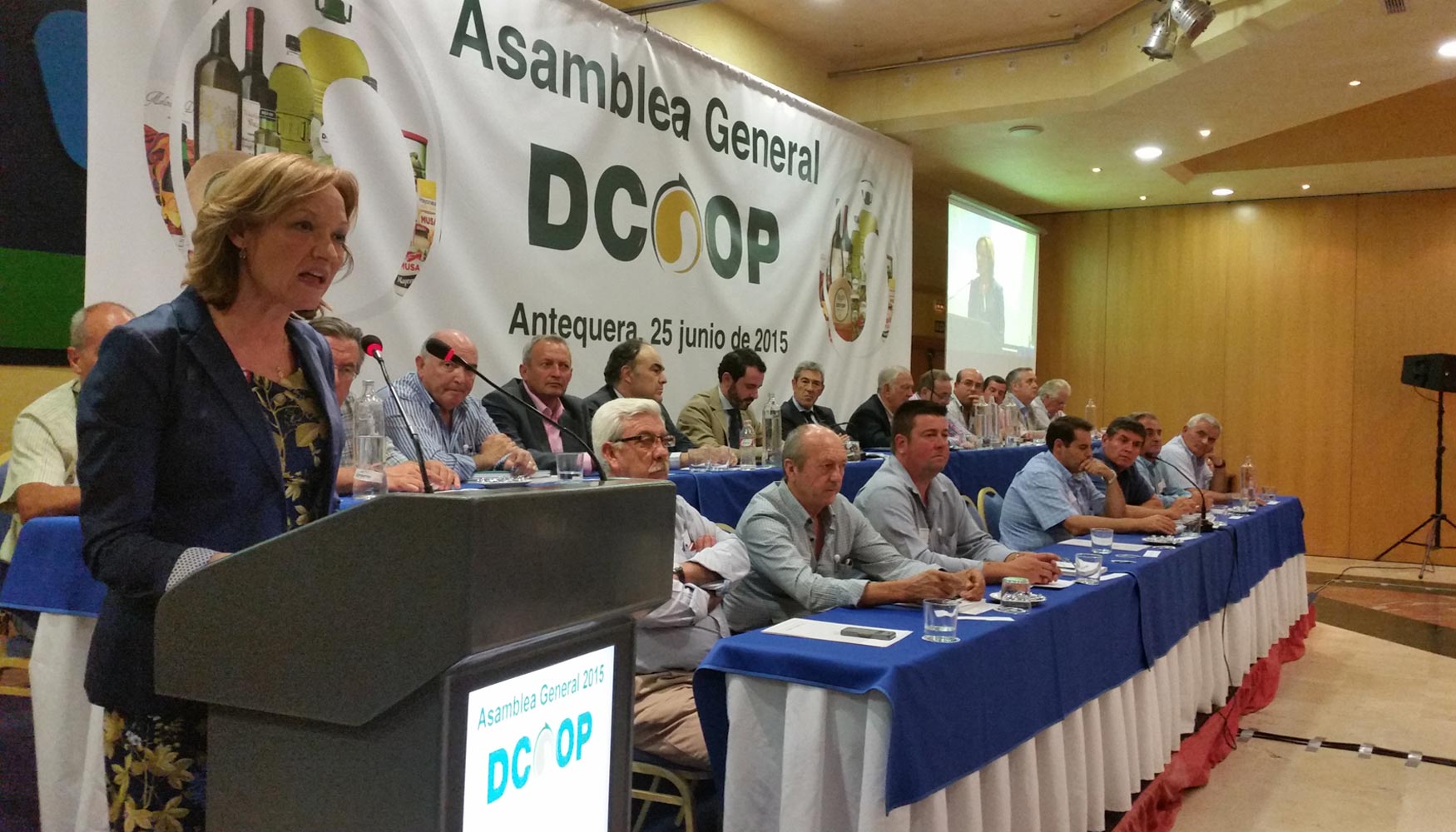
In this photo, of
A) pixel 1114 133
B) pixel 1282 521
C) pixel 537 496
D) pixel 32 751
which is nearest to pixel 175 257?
pixel 32 751

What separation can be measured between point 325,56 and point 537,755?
3.78 meters

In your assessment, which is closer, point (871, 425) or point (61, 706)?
point (61, 706)

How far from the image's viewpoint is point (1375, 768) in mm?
3779

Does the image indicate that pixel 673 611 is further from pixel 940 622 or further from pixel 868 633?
pixel 940 622

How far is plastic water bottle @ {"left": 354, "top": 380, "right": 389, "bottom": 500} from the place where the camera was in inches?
55.8

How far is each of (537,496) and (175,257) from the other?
10.7 ft

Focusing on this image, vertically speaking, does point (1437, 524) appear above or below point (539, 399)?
below

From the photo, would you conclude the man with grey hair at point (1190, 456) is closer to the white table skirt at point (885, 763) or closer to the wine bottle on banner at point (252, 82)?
Answer: the white table skirt at point (885, 763)

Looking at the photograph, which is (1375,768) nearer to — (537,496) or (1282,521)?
(1282,521)

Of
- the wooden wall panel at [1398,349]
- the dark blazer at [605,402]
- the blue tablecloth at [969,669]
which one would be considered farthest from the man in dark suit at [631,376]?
the wooden wall panel at [1398,349]

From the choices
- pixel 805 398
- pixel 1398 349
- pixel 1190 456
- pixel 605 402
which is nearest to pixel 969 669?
pixel 605 402

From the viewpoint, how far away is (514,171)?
4934 millimetres

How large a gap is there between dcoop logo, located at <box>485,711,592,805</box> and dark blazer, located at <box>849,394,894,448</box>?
565 centimetres

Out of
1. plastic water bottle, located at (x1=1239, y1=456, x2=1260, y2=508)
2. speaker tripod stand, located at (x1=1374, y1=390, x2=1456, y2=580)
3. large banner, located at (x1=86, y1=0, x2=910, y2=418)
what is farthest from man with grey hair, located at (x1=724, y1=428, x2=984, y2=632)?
speaker tripod stand, located at (x1=1374, y1=390, x2=1456, y2=580)
